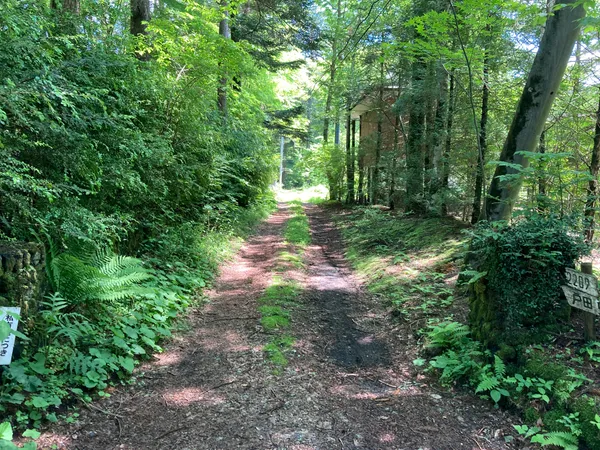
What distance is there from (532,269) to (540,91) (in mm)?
3379

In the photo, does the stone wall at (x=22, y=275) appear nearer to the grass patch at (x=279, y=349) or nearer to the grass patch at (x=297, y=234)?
the grass patch at (x=279, y=349)

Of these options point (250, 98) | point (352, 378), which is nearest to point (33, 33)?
point (352, 378)

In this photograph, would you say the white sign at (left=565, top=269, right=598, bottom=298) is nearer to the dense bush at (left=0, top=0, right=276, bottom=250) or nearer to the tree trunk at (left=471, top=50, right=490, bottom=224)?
the dense bush at (left=0, top=0, right=276, bottom=250)

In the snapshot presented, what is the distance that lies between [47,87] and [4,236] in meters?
1.55

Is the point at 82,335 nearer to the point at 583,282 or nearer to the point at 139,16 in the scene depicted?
the point at 583,282

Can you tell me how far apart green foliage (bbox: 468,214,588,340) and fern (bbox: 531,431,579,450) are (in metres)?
1.23

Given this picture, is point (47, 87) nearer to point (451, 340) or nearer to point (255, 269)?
point (451, 340)

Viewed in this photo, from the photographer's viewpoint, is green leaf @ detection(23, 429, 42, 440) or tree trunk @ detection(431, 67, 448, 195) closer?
green leaf @ detection(23, 429, 42, 440)

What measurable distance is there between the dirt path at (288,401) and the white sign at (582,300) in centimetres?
129

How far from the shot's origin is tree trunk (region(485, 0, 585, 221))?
5.64 metres

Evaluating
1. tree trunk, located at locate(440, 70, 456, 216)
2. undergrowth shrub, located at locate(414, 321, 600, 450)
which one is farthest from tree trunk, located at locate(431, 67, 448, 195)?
undergrowth shrub, located at locate(414, 321, 600, 450)

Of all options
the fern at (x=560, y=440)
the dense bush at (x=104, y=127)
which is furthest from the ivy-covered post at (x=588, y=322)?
the dense bush at (x=104, y=127)

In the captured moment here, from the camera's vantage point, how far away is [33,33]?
3721 millimetres

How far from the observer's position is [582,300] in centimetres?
363
